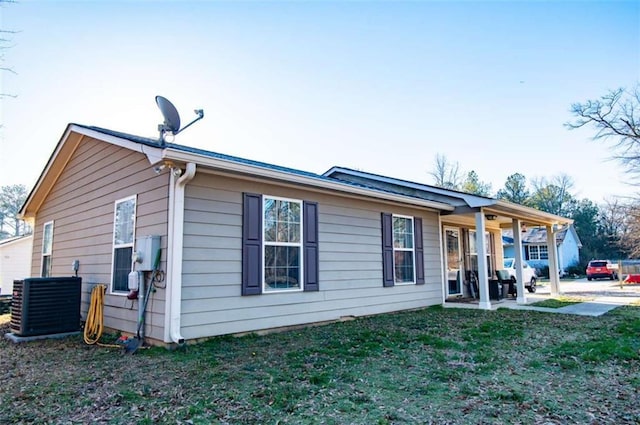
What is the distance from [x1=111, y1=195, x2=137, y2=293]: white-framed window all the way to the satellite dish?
1146 millimetres

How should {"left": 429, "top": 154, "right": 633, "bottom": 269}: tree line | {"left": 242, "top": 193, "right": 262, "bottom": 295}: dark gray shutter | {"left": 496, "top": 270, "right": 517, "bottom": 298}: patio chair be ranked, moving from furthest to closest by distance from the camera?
1. {"left": 429, "top": 154, "right": 633, "bottom": 269}: tree line
2. {"left": 496, "top": 270, "right": 517, "bottom": 298}: patio chair
3. {"left": 242, "top": 193, "right": 262, "bottom": 295}: dark gray shutter

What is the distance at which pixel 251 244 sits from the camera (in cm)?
559

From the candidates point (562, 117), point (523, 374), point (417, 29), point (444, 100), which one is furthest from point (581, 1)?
point (562, 117)

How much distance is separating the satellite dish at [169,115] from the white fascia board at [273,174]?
1131 millimetres

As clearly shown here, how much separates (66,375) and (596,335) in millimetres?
6769

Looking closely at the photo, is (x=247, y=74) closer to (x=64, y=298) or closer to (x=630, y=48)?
(x=64, y=298)

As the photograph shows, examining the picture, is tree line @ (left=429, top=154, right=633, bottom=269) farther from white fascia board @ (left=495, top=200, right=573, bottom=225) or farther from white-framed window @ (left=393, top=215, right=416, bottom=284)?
white-framed window @ (left=393, top=215, right=416, bottom=284)

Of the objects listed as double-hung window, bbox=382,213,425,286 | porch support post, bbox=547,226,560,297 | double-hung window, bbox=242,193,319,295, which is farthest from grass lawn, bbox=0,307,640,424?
porch support post, bbox=547,226,560,297

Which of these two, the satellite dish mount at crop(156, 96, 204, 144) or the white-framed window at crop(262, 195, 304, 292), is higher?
the satellite dish mount at crop(156, 96, 204, 144)

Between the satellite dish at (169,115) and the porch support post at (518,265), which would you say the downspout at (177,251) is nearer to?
the satellite dish at (169,115)

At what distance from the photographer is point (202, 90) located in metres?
9.10

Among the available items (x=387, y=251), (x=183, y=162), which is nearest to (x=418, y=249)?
(x=387, y=251)

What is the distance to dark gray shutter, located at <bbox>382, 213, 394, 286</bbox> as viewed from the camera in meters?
7.80

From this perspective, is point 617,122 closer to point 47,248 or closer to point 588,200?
point 47,248
